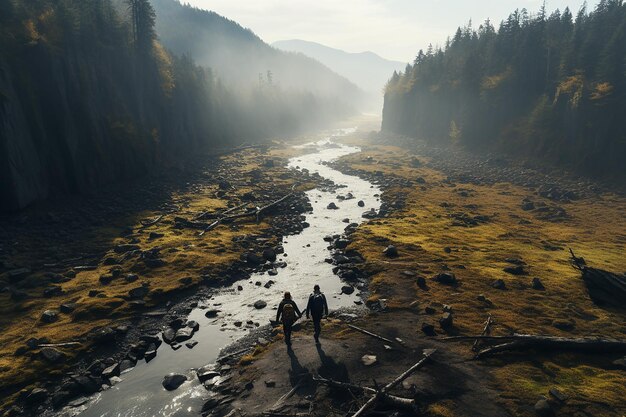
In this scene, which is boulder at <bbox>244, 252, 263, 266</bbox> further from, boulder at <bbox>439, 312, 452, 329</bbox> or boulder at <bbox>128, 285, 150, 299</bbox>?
boulder at <bbox>439, 312, 452, 329</bbox>

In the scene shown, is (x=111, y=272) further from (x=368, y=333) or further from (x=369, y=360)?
(x=369, y=360)

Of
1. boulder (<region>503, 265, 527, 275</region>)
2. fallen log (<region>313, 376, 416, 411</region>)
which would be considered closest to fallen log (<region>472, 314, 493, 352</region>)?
A: fallen log (<region>313, 376, 416, 411</region>)

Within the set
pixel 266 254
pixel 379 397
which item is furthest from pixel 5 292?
pixel 379 397

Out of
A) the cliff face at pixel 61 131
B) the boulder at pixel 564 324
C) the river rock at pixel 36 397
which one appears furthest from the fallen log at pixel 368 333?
the cliff face at pixel 61 131

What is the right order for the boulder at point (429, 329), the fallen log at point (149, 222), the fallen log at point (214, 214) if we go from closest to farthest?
the boulder at point (429, 329)
the fallen log at point (149, 222)
the fallen log at point (214, 214)

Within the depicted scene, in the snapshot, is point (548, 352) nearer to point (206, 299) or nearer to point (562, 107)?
point (206, 299)

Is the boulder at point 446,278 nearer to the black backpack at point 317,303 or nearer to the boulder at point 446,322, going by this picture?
the boulder at point 446,322

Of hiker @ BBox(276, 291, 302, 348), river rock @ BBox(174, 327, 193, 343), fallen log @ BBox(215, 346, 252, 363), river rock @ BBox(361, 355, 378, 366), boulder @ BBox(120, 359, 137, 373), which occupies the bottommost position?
river rock @ BBox(174, 327, 193, 343)
